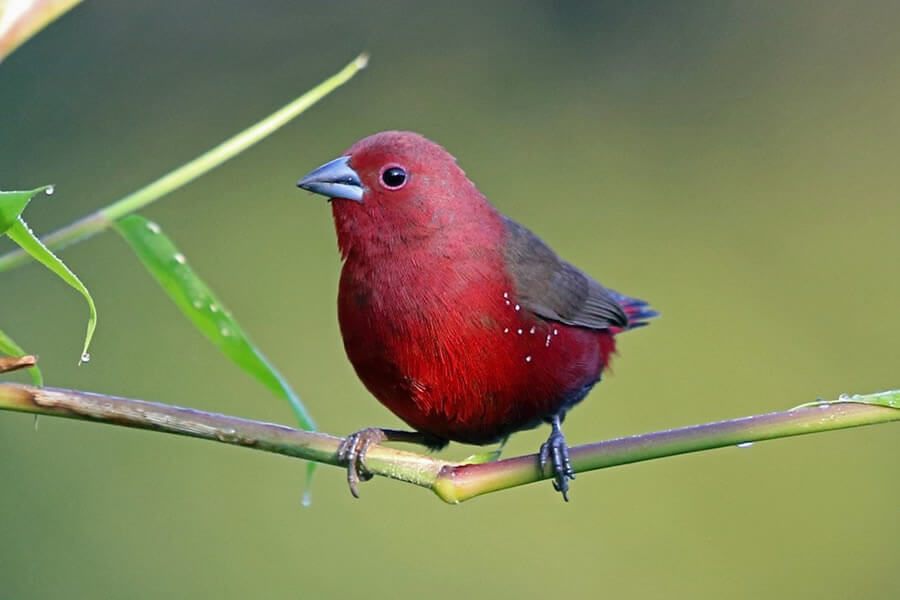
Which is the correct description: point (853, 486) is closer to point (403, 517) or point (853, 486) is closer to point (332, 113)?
point (403, 517)

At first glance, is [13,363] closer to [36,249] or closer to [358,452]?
[36,249]

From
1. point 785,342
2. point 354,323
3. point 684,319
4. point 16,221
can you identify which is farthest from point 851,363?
point 16,221

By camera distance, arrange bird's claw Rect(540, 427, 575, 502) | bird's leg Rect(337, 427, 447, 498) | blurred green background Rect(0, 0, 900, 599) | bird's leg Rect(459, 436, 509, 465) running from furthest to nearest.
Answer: blurred green background Rect(0, 0, 900, 599) → bird's leg Rect(337, 427, 447, 498) → bird's claw Rect(540, 427, 575, 502) → bird's leg Rect(459, 436, 509, 465)

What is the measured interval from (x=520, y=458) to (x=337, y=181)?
46.9 inches

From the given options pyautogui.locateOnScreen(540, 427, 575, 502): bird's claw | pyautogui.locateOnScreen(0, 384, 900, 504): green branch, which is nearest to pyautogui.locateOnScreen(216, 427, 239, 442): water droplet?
pyautogui.locateOnScreen(0, 384, 900, 504): green branch

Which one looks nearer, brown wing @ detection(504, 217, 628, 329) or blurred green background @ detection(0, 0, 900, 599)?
brown wing @ detection(504, 217, 628, 329)

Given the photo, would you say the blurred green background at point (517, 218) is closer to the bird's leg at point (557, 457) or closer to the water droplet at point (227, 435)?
the bird's leg at point (557, 457)

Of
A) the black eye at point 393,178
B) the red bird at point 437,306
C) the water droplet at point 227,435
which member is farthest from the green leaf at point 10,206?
the black eye at point 393,178

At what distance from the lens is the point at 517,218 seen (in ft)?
22.8

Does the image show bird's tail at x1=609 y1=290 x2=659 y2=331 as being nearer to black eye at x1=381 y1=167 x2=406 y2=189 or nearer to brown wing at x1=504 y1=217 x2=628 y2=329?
brown wing at x1=504 y1=217 x2=628 y2=329

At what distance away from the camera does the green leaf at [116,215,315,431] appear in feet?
6.92

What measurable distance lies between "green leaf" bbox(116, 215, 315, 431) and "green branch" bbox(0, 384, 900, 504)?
27 centimetres

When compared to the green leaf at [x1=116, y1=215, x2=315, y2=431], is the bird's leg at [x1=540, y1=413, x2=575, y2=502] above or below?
below

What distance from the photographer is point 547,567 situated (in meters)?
5.73
